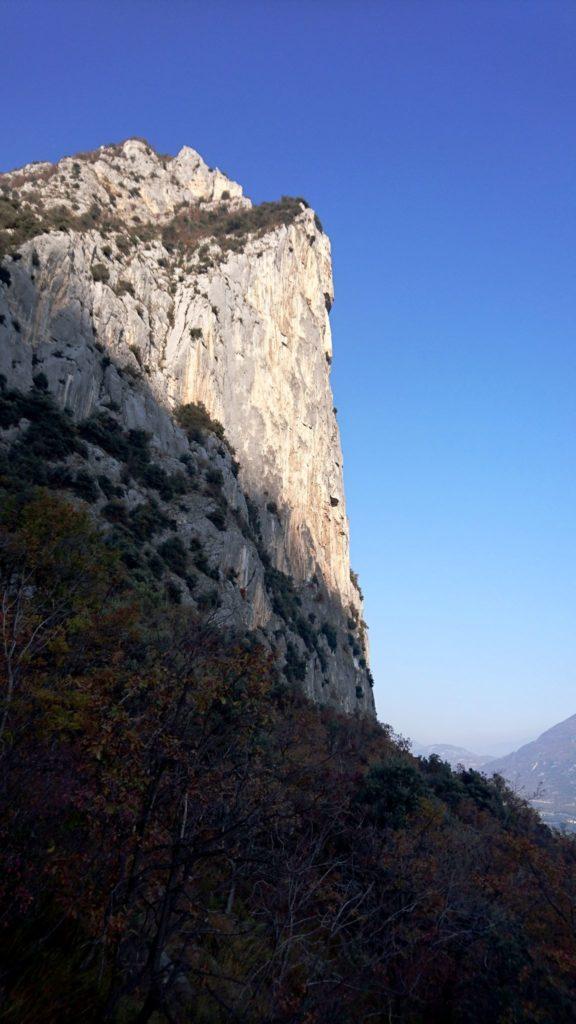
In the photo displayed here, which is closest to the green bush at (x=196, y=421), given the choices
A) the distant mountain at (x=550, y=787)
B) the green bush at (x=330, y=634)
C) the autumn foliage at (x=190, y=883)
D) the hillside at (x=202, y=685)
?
the hillside at (x=202, y=685)

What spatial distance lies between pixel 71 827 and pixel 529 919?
40.3ft

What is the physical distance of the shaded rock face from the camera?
4109 centimetres

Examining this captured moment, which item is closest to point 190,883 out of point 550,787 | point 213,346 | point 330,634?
point 213,346

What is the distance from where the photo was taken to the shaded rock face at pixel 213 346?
41094mm

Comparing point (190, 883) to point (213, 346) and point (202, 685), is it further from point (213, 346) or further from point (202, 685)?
point (213, 346)

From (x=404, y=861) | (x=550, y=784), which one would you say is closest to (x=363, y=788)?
(x=404, y=861)

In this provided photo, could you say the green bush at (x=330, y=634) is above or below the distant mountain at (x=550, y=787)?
above

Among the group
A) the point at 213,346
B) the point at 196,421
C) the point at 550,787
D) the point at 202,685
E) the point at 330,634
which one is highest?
the point at 213,346

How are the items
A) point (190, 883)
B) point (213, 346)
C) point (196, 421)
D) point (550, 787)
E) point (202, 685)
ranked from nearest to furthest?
point (202, 685) → point (190, 883) → point (196, 421) → point (213, 346) → point (550, 787)

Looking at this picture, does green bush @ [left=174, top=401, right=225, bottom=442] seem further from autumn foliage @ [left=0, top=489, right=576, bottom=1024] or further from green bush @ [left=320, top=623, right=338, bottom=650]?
autumn foliage @ [left=0, top=489, right=576, bottom=1024]

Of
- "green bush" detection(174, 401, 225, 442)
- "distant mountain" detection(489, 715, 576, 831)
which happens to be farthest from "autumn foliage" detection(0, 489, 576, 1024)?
"green bush" detection(174, 401, 225, 442)

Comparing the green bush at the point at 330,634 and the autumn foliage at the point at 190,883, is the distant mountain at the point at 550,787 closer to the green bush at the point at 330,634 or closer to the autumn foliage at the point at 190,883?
the autumn foliage at the point at 190,883

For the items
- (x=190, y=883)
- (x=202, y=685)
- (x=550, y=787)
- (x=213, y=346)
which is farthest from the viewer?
(x=550, y=787)

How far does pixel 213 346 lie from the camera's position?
56438 mm
